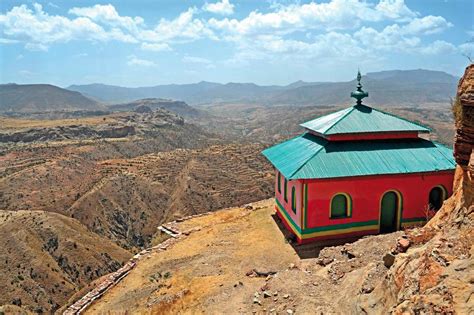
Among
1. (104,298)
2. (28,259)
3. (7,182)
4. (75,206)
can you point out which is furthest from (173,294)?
(7,182)

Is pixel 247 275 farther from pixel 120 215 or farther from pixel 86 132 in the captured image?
pixel 86 132

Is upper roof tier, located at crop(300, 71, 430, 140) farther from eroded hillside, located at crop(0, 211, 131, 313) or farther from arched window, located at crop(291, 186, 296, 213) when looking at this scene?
eroded hillside, located at crop(0, 211, 131, 313)

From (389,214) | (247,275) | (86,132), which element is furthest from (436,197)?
(86,132)

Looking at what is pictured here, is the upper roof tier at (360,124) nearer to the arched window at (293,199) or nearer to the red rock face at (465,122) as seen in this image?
the arched window at (293,199)

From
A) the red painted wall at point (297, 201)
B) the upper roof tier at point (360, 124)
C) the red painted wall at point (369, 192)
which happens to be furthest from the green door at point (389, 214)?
the red painted wall at point (297, 201)

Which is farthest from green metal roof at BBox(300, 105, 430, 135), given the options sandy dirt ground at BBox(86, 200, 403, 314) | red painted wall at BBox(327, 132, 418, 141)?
sandy dirt ground at BBox(86, 200, 403, 314)
